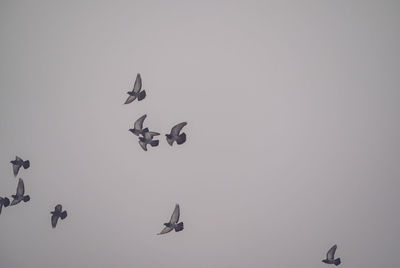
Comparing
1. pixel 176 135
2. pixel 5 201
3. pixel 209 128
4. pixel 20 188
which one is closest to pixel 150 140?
pixel 176 135

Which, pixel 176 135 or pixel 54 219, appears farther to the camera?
pixel 54 219

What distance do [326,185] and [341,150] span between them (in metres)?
0.34

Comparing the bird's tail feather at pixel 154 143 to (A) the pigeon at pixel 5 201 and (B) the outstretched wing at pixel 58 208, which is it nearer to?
(B) the outstretched wing at pixel 58 208

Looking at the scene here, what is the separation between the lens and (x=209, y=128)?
7.54ft

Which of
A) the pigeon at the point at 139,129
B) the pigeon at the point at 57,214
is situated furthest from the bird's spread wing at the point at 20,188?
the pigeon at the point at 139,129

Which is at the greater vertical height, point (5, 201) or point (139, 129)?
point (139, 129)

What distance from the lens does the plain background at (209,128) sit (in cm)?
216

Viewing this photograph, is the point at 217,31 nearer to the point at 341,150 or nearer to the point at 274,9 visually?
the point at 274,9

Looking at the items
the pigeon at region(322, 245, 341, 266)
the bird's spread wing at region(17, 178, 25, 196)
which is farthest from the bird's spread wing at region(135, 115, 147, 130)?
the pigeon at region(322, 245, 341, 266)

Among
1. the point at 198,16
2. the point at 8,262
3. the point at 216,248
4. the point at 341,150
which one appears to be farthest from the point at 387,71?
the point at 8,262

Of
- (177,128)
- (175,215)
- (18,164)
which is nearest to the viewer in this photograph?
(177,128)

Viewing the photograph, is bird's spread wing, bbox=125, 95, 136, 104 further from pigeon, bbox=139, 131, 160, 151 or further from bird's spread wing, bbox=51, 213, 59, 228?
bird's spread wing, bbox=51, 213, 59, 228

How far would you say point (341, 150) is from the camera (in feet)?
7.36

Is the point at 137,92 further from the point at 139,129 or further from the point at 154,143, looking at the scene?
the point at 154,143
